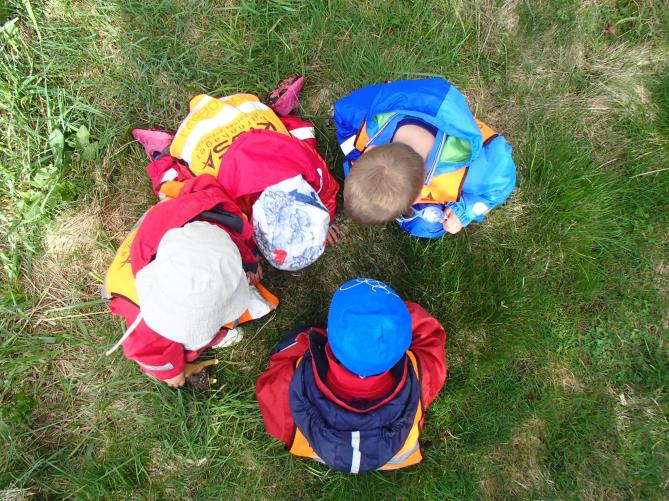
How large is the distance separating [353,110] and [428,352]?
57.7 inches

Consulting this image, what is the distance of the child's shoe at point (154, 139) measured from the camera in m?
2.87

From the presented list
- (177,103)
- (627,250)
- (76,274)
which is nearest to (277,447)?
(76,274)

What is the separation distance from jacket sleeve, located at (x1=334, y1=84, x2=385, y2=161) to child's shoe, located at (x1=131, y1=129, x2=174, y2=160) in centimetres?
114

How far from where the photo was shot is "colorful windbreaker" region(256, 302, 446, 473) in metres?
2.17

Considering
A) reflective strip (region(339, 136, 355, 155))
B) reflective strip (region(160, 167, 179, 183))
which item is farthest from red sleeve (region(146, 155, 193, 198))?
reflective strip (region(339, 136, 355, 155))

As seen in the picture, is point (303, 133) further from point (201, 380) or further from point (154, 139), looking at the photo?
point (201, 380)

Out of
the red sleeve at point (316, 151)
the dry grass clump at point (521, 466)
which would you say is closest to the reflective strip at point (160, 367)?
the red sleeve at point (316, 151)

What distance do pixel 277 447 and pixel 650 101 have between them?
3495 mm

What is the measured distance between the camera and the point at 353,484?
9.08 ft

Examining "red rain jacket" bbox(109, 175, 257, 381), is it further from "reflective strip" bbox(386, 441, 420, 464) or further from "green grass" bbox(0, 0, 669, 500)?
"reflective strip" bbox(386, 441, 420, 464)

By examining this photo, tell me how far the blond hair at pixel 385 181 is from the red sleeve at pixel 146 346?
1.16 meters

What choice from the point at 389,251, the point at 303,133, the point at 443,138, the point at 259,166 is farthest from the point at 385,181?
the point at 389,251

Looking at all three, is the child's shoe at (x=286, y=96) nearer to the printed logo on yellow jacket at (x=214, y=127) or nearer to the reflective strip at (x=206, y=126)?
the printed logo on yellow jacket at (x=214, y=127)

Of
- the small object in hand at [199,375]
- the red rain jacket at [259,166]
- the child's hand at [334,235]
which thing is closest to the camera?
the red rain jacket at [259,166]
